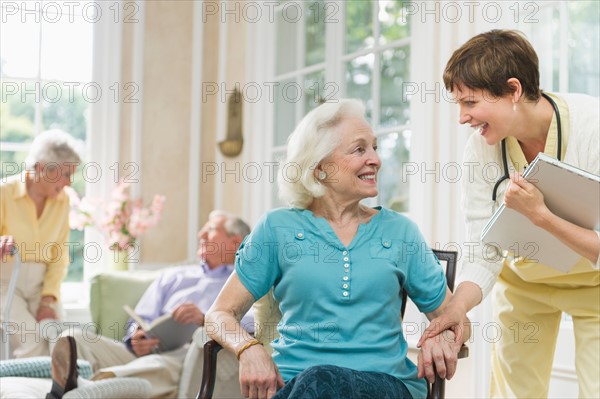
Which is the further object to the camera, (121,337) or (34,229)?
(121,337)

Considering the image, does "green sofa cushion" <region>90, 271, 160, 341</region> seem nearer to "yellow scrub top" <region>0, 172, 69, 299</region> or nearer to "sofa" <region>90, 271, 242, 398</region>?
"sofa" <region>90, 271, 242, 398</region>

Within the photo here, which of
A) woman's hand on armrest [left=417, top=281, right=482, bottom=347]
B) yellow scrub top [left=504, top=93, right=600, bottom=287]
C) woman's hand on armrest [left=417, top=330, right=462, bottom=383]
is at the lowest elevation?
woman's hand on armrest [left=417, top=330, right=462, bottom=383]

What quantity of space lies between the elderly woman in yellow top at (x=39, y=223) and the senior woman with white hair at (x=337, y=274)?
2208 millimetres

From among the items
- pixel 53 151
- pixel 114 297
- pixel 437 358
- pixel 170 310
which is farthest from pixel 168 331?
pixel 437 358

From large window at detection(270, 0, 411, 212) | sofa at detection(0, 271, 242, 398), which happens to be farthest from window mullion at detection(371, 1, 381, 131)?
sofa at detection(0, 271, 242, 398)

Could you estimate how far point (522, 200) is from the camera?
7.29 feet

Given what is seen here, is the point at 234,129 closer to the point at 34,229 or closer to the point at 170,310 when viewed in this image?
the point at 34,229

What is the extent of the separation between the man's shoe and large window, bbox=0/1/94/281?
8.40 ft

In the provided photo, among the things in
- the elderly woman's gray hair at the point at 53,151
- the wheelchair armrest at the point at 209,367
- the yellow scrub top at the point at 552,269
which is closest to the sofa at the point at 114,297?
the elderly woman's gray hair at the point at 53,151

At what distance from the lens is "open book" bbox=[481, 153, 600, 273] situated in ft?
6.93

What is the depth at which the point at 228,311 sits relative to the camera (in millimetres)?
2322

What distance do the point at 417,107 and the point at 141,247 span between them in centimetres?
232

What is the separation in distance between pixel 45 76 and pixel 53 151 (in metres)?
1.27

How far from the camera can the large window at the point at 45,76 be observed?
5391mm
